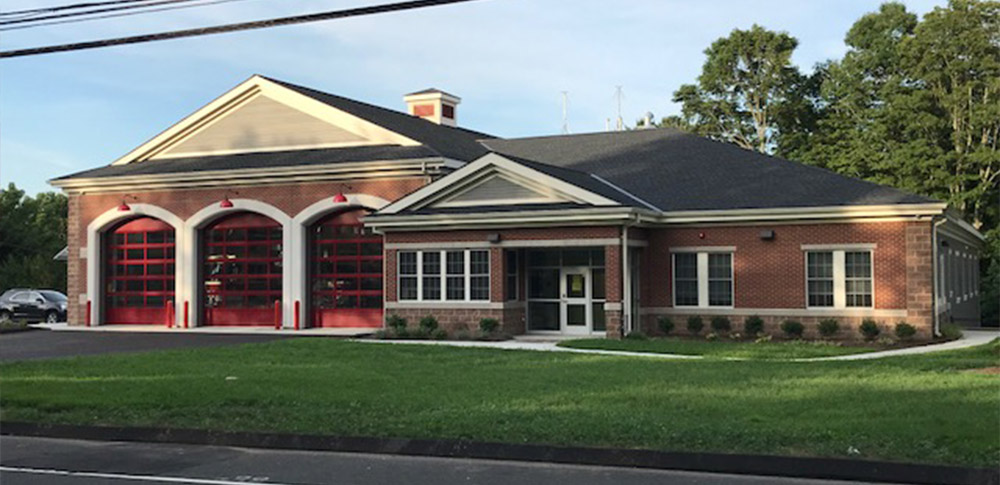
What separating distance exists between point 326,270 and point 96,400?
17.6 metres

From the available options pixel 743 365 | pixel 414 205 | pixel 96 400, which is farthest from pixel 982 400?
pixel 414 205

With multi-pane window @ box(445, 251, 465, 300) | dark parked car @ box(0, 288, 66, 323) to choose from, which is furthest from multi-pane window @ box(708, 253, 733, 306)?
dark parked car @ box(0, 288, 66, 323)

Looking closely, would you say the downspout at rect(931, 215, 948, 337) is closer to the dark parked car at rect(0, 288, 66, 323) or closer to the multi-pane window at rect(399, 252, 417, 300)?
the multi-pane window at rect(399, 252, 417, 300)

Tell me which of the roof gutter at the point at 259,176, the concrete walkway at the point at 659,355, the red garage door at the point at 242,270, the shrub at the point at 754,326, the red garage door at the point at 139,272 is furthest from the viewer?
the red garage door at the point at 139,272

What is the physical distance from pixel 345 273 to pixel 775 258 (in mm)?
12862

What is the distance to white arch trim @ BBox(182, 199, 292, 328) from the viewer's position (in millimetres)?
31156

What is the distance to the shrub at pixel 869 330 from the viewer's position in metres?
24.1

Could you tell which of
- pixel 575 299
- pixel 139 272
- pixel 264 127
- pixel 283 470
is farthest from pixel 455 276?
pixel 283 470

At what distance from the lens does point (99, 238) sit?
113 feet

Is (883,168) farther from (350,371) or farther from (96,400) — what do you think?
(96,400)

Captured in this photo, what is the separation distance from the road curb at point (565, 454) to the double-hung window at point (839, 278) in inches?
642

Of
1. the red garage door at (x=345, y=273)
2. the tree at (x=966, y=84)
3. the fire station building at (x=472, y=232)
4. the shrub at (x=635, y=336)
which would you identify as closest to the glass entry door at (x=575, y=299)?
the fire station building at (x=472, y=232)

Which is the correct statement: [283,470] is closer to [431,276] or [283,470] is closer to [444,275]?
[444,275]

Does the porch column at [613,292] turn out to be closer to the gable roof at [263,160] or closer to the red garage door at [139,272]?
the gable roof at [263,160]
